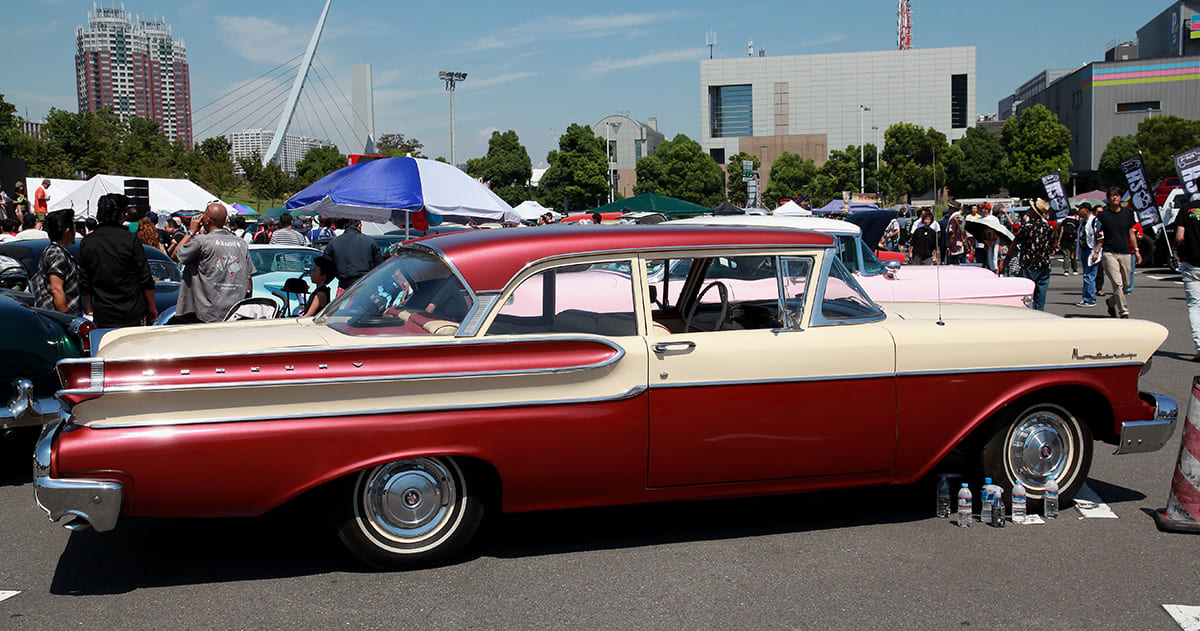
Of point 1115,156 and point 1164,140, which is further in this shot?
point 1115,156

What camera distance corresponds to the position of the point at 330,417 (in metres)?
4.07

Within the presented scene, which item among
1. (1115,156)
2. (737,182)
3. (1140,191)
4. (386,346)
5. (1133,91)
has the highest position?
(1133,91)

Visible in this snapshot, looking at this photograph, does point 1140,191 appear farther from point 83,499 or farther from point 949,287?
point 83,499

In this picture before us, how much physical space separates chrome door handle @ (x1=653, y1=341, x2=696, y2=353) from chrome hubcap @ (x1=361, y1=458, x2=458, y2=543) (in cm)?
110

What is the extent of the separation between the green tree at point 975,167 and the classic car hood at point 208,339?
3830 inches

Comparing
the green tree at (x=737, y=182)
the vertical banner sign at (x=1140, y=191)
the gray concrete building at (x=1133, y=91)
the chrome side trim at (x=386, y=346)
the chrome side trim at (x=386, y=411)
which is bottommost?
the chrome side trim at (x=386, y=411)

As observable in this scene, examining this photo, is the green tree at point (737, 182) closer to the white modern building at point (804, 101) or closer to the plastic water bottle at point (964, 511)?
the white modern building at point (804, 101)

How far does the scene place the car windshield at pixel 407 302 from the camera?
439 cm

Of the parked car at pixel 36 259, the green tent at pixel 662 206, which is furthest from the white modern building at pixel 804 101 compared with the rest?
the parked car at pixel 36 259

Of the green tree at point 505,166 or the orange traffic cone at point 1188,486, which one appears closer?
the orange traffic cone at point 1188,486

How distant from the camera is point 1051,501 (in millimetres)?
4996

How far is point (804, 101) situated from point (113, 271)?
127 meters

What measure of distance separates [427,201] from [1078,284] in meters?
15.6

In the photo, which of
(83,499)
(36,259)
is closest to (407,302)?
(83,499)
